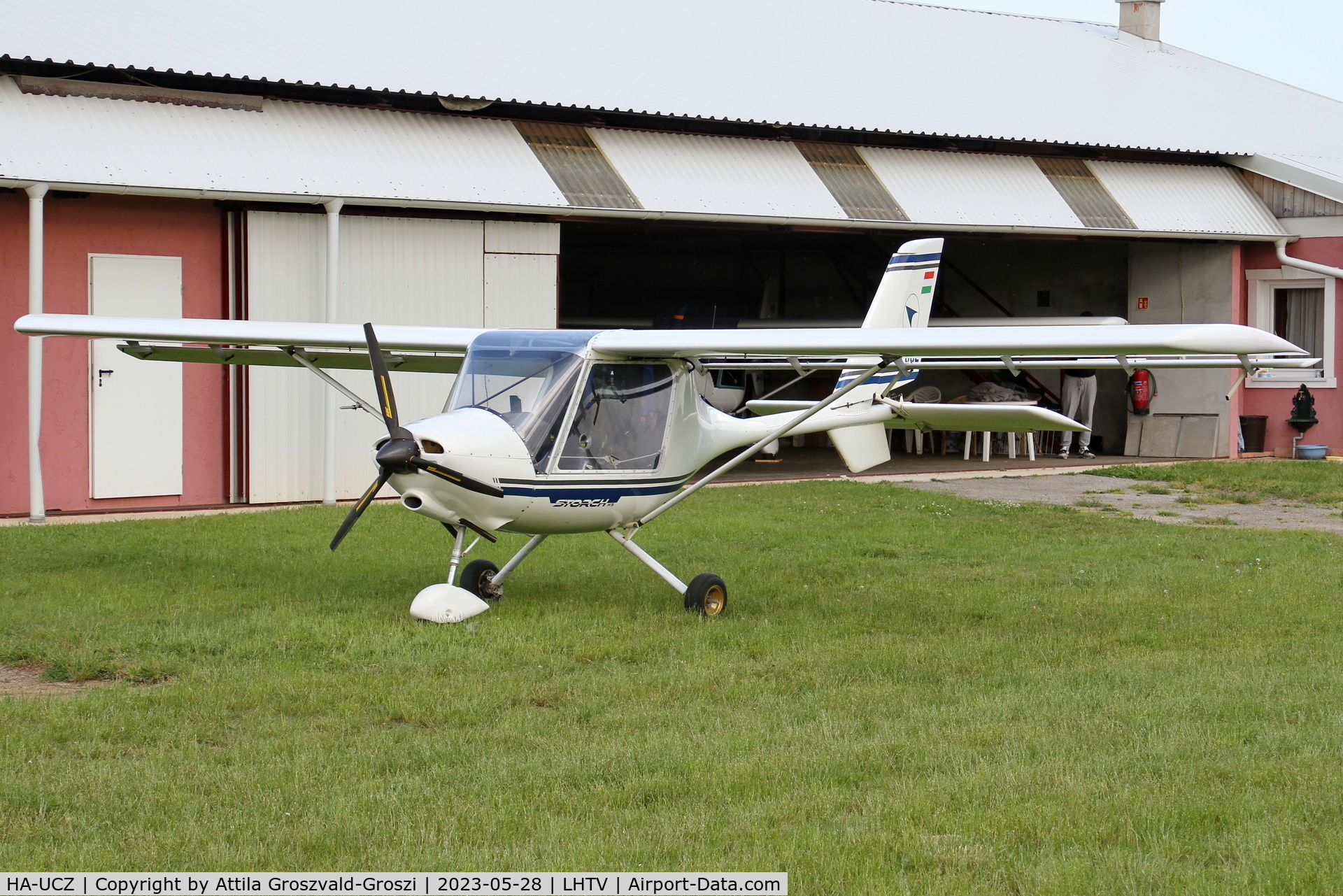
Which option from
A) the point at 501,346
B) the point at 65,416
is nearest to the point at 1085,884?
the point at 501,346

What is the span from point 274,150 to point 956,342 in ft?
29.2

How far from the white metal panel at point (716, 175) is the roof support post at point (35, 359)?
6.33m

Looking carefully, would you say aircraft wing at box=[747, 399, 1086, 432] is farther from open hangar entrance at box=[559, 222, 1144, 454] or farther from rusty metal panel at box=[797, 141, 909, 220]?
open hangar entrance at box=[559, 222, 1144, 454]

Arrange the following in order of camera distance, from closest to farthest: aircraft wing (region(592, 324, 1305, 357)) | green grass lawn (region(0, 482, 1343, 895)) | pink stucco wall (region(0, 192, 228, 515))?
green grass lawn (region(0, 482, 1343, 895)) → aircraft wing (region(592, 324, 1305, 357)) → pink stucco wall (region(0, 192, 228, 515))

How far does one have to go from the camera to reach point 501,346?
8.45 meters

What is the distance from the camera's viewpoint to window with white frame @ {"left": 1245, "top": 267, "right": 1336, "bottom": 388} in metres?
20.5

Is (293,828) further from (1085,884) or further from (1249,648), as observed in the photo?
(1249,648)

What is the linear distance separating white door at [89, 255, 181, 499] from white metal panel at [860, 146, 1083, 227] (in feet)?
30.0

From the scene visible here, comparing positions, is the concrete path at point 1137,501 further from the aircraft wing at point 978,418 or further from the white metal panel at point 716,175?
the aircraft wing at point 978,418

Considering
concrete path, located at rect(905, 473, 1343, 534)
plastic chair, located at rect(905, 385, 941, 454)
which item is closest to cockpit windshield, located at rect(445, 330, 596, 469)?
concrete path, located at rect(905, 473, 1343, 534)


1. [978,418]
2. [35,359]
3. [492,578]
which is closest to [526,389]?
[492,578]

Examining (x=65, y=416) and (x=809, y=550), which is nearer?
(x=809, y=550)

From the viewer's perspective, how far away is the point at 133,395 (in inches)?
534

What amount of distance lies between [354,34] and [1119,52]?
16.4 metres
